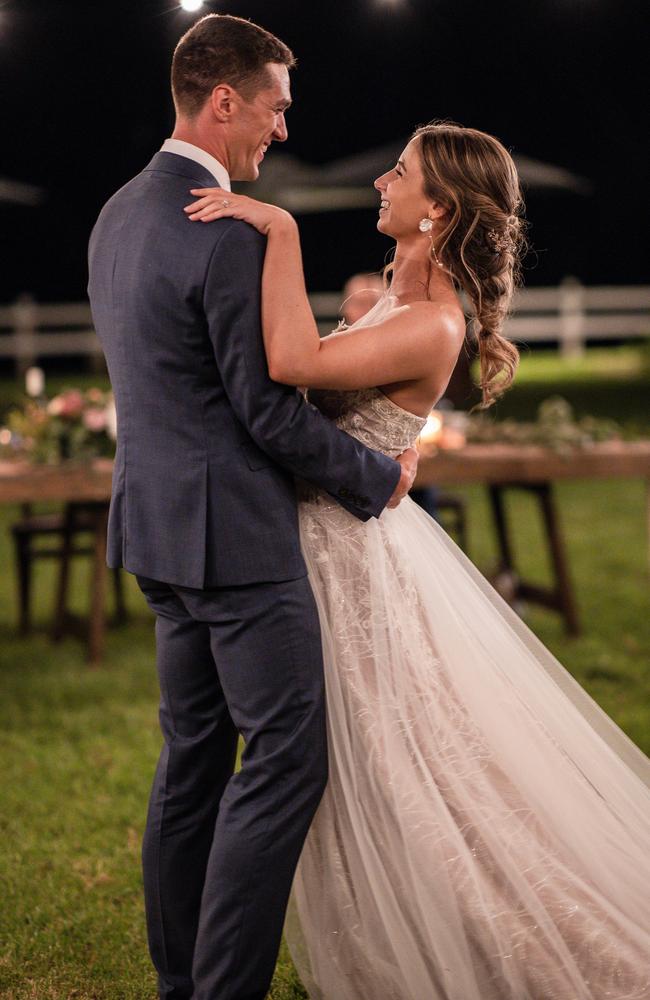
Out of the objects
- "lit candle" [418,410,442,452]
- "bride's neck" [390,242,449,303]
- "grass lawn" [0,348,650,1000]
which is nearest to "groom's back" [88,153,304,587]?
"bride's neck" [390,242,449,303]

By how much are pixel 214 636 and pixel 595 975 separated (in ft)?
3.72

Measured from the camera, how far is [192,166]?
229cm

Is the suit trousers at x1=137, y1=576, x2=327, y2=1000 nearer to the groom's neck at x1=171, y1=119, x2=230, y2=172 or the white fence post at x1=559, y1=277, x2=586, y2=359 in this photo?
the groom's neck at x1=171, y1=119, x2=230, y2=172

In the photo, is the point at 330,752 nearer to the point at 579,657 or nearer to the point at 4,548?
the point at 579,657

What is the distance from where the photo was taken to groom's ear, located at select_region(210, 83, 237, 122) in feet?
7.43

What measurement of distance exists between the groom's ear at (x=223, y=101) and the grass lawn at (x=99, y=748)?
211 cm

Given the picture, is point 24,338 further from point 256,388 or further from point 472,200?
point 256,388

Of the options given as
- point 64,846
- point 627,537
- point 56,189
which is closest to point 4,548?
point 627,537

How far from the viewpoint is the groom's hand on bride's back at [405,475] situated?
2531mm

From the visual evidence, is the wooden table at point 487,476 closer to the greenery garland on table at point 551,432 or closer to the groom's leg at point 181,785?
the greenery garland on table at point 551,432

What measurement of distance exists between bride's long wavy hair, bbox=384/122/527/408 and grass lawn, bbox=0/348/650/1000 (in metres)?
1.86

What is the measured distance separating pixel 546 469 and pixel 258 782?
12.5 feet

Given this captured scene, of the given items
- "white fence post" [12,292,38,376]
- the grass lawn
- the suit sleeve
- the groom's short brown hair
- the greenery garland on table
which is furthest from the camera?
"white fence post" [12,292,38,376]

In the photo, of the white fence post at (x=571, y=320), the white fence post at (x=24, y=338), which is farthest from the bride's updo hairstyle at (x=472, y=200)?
the white fence post at (x=571, y=320)
